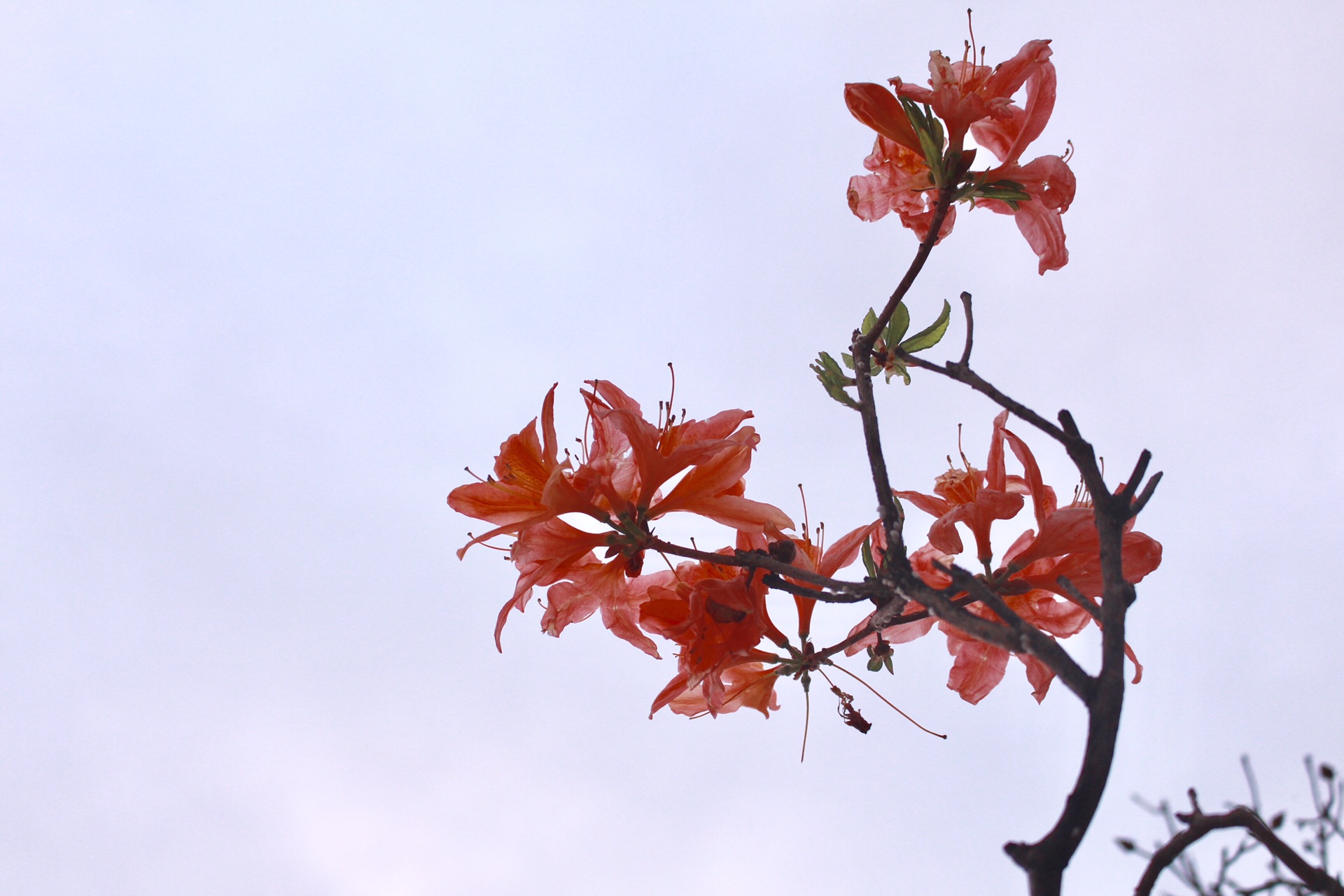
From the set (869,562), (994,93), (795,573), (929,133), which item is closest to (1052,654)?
(795,573)

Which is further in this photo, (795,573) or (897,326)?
(897,326)

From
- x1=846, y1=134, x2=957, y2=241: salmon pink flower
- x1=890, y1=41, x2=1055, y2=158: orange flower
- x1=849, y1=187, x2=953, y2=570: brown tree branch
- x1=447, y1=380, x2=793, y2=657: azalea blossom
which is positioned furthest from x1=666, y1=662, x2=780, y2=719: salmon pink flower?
x1=890, y1=41, x2=1055, y2=158: orange flower

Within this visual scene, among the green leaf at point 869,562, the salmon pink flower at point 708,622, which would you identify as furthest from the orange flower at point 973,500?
the salmon pink flower at point 708,622

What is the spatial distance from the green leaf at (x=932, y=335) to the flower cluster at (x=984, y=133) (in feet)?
0.62

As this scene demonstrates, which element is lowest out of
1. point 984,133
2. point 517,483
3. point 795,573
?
point 795,573

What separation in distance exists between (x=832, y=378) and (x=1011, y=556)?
57cm

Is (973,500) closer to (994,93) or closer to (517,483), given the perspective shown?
(994,93)

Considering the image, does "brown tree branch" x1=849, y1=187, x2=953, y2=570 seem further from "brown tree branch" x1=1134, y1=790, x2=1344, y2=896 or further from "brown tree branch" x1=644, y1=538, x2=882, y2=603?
"brown tree branch" x1=1134, y1=790, x2=1344, y2=896

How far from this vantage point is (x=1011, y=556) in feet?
6.75

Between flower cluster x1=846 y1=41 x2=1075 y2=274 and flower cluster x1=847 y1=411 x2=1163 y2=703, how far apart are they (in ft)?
1.59

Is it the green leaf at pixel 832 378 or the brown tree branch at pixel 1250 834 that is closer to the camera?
the brown tree branch at pixel 1250 834

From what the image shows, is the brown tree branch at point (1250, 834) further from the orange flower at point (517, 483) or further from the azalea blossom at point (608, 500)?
the orange flower at point (517, 483)

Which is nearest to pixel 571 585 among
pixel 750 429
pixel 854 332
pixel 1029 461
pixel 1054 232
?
pixel 750 429

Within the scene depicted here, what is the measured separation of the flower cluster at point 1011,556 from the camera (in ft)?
5.94
